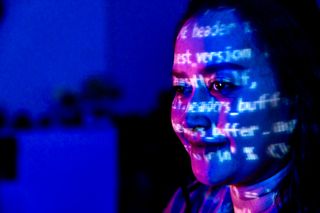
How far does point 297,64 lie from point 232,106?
0.13m

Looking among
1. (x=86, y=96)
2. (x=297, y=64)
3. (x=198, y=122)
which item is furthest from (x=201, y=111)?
(x=86, y=96)

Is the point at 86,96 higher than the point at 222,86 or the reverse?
the reverse

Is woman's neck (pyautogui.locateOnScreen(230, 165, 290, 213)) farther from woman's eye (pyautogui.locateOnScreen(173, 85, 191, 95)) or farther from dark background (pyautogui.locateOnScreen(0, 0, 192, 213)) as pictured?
dark background (pyautogui.locateOnScreen(0, 0, 192, 213))

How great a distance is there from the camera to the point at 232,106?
0.75 meters

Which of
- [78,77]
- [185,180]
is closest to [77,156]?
[78,77]

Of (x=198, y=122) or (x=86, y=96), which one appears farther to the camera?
(x=86, y=96)

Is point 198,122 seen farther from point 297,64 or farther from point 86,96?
point 86,96

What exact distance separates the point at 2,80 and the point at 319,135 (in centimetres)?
253

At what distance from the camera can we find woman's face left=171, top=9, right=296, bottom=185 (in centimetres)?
74

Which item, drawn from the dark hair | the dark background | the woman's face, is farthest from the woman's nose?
the dark background

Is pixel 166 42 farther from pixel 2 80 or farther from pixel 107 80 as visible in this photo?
pixel 2 80

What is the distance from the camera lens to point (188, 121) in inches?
30.4

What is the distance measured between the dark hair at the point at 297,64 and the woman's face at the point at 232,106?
17 millimetres

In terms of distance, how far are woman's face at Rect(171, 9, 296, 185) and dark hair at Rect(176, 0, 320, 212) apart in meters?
0.02
